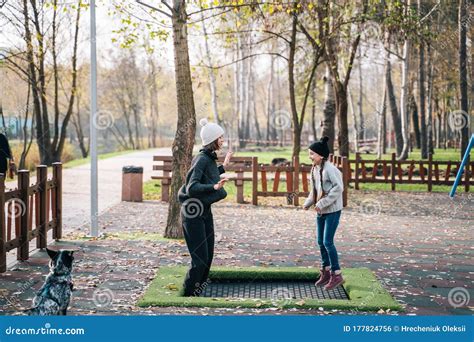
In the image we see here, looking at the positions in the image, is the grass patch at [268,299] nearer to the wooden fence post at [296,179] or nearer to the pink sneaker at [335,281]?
the pink sneaker at [335,281]

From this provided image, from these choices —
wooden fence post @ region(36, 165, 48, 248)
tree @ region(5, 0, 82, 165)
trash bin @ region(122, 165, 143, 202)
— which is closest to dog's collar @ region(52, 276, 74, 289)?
wooden fence post @ region(36, 165, 48, 248)

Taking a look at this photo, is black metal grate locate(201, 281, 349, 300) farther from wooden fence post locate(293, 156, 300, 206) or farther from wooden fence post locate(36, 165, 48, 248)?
wooden fence post locate(293, 156, 300, 206)

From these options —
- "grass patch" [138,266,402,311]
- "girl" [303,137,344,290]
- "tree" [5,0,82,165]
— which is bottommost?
"grass patch" [138,266,402,311]

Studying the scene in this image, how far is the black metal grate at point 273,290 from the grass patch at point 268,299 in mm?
108

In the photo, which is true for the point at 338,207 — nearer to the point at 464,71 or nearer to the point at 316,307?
the point at 316,307

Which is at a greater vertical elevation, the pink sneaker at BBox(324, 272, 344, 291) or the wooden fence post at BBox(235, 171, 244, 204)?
the wooden fence post at BBox(235, 171, 244, 204)

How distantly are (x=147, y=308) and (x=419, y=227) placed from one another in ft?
27.8

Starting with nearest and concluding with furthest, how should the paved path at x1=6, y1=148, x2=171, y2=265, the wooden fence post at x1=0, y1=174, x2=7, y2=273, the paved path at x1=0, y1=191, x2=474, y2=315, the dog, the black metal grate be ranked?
the dog
the paved path at x1=0, y1=191, x2=474, y2=315
the black metal grate
the wooden fence post at x1=0, y1=174, x2=7, y2=273
the paved path at x1=6, y1=148, x2=171, y2=265

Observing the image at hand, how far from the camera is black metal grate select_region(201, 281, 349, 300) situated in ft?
26.6

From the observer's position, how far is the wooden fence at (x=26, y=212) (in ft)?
29.2

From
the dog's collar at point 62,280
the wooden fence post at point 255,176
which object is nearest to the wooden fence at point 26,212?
the dog's collar at point 62,280

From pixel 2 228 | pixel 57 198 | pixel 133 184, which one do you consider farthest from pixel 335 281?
pixel 133 184

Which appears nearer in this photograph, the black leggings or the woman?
the woman

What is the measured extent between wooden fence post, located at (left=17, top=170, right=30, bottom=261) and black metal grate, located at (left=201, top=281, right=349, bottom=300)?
2.93 meters
